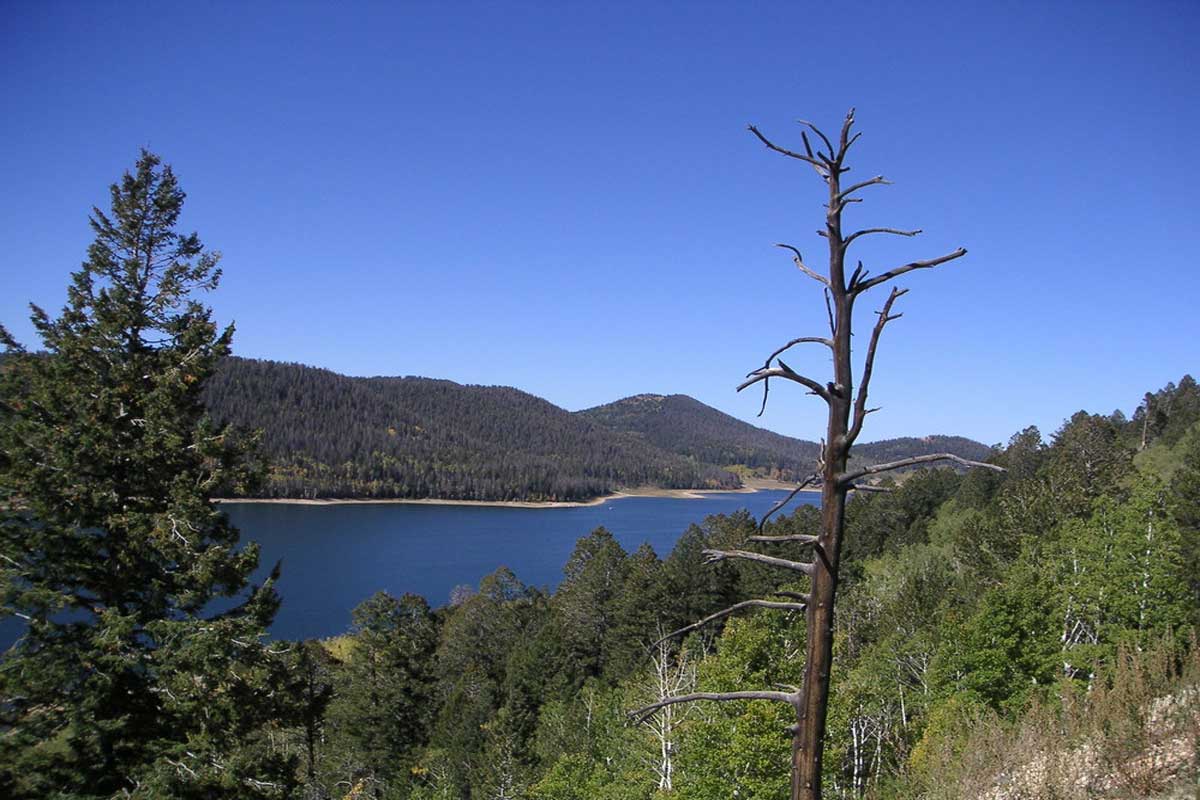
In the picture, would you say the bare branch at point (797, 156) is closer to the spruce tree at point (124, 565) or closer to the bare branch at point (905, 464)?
the bare branch at point (905, 464)

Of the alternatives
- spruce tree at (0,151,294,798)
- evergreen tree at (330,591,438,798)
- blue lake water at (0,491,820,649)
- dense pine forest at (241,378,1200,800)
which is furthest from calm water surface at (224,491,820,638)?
spruce tree at (0,151,294,798)

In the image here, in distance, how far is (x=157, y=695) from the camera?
288 inches

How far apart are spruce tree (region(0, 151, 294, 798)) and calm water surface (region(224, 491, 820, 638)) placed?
138 feet

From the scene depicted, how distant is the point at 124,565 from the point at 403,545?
274ft

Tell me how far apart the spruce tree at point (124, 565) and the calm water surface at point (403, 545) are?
4208 centimetres

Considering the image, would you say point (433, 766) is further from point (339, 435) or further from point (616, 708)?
point (339, 435)

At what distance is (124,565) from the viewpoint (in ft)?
23.9

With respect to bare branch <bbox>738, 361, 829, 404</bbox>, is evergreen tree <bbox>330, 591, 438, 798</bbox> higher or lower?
lower

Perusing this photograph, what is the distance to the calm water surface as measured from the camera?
5778 cm

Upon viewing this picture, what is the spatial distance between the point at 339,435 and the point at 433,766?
157112mm

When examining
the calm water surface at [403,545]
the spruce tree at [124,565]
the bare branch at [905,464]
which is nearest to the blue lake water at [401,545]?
the calm water surface at [403,545]

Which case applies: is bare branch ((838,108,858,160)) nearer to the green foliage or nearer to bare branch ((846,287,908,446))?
bare branch ((846,287,908,446))

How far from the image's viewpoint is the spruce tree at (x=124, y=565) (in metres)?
6.73

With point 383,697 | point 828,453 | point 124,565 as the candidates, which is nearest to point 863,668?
point 383,697
